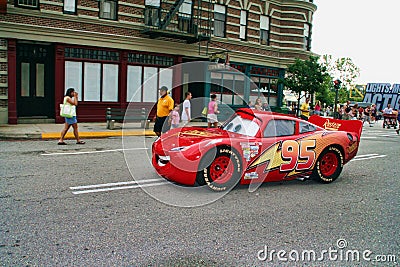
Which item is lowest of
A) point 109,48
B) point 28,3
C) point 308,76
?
point 308,76

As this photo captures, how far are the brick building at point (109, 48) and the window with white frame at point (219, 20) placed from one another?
0.06 metres

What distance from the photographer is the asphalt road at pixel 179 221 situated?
4199mm

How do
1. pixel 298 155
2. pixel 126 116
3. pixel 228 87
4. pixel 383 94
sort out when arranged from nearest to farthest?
pixel 298 155 < pixel 126 116 < pixel 228 87 < pixel 383 94

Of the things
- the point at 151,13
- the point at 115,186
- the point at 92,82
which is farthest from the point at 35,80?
the point at 115,186

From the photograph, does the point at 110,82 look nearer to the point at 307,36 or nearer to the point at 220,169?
the point at 220,169

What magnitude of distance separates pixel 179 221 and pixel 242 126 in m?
2.78

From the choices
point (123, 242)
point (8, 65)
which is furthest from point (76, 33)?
point (123, 242)

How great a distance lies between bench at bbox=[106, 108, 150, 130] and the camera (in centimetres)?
1655

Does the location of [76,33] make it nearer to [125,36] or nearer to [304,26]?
[125,36]

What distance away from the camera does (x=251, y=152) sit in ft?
22.1

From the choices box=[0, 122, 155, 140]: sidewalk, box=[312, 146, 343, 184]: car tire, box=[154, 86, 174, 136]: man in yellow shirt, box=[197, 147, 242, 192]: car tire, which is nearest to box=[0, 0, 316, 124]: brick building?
box=[0, 122, 155, 140]: sidewalk

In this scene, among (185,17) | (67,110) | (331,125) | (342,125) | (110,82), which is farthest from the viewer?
(185,17)

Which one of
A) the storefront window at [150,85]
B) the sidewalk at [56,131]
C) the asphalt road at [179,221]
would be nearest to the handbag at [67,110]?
the sidewalk at [56,131]

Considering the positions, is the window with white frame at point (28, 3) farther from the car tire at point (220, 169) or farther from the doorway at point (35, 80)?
the car tire at point (220, 169)
